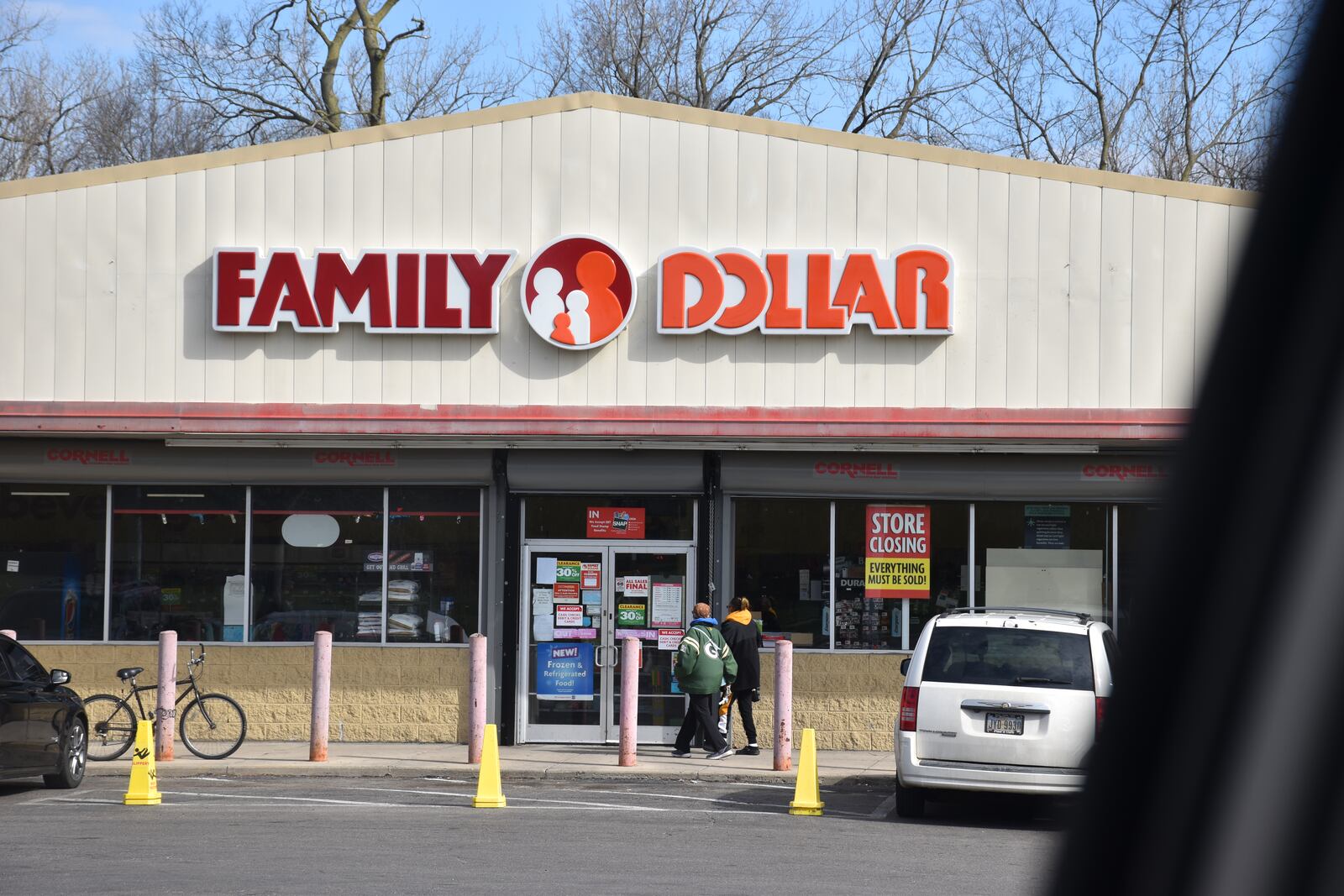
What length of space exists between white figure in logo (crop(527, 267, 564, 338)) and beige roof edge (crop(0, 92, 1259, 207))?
2.03 meters

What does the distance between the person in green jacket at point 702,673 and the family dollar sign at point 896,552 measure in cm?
239

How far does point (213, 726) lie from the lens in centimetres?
1678

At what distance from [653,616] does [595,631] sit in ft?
2.44

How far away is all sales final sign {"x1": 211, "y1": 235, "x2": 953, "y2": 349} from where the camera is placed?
60.8ft

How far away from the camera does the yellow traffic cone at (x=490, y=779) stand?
44.2 feet

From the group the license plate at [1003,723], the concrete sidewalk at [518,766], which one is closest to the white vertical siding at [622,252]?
the concrete sidewalk at [518,766]

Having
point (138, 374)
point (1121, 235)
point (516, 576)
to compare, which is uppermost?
point (1121, 235)

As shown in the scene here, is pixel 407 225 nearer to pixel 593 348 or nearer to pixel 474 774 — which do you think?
pixel 593 348

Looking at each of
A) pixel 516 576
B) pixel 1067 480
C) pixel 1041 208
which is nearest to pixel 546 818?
pixel 516 576

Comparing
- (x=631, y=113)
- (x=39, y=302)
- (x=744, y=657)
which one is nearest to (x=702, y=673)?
(x=744, y=657)

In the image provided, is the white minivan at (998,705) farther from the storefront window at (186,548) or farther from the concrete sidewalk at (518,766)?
the storefront window at (186,548)

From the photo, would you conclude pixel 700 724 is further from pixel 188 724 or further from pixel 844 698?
pixel 188 724

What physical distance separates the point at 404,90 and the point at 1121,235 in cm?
2633

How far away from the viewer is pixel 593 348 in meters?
18.7
